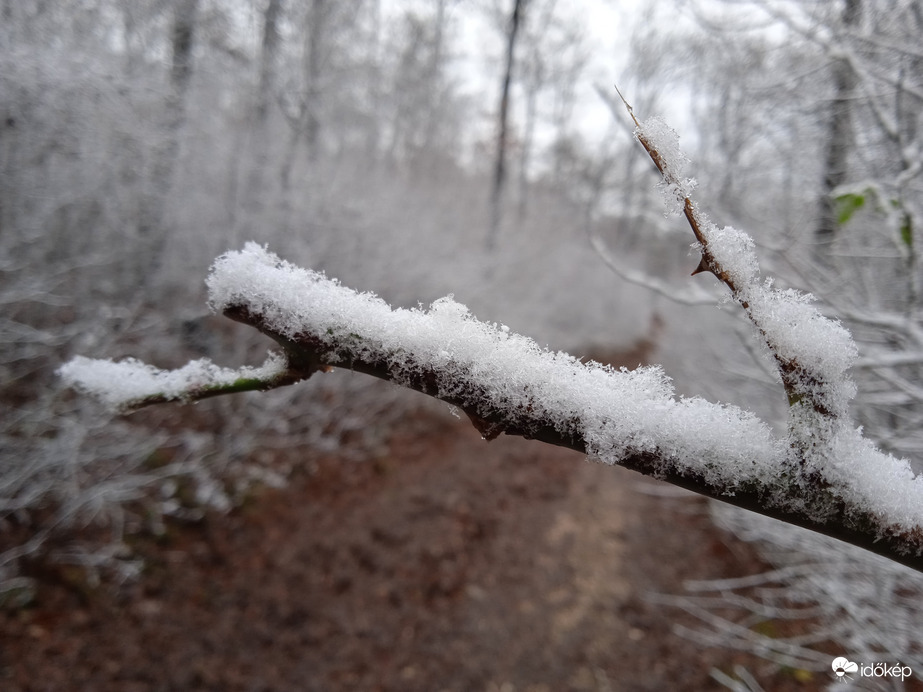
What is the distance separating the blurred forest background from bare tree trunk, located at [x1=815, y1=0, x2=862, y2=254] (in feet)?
0.06

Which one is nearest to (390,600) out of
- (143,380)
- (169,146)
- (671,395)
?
(143,380)

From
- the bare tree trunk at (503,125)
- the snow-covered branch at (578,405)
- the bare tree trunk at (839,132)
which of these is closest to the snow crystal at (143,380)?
the snow-covered branch at (578,405)

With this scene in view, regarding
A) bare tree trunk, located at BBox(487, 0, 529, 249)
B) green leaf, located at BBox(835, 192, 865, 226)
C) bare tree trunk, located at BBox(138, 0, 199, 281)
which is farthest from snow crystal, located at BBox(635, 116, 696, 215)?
bare tree trunk, located at BBox(487, 0, 529, 249)

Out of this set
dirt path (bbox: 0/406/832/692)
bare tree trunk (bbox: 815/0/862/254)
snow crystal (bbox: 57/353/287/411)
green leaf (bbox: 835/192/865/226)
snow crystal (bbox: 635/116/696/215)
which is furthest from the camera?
dirt path (bbox: 0/406/832/692)

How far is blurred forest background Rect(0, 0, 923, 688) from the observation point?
224cm

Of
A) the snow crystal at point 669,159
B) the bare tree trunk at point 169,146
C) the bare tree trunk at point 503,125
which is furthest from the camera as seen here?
the bare tree trunk at point 503,125

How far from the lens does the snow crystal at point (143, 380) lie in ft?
2.24

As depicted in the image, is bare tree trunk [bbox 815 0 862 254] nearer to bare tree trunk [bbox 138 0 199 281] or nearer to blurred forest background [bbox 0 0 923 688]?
blurred forest background [bbox 0 0 923 688]

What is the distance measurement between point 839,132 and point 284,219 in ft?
17.0

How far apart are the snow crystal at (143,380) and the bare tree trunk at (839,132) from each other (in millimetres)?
2686

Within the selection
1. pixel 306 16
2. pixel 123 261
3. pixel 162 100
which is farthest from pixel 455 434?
pixel 306 16

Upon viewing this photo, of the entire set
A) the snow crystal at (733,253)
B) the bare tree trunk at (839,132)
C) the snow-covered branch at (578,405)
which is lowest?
the snow-covered branch at (578,405)

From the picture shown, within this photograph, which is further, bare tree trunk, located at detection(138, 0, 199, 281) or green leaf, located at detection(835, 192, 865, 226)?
bare tree trunk, located at detection(138, 0, 199, 281)

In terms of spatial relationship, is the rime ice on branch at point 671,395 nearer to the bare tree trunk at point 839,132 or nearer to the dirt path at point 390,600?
the bare tree trunk at point 839,132
